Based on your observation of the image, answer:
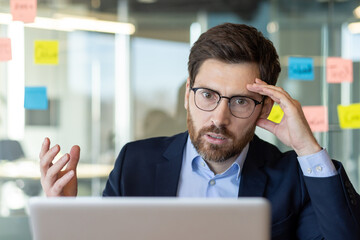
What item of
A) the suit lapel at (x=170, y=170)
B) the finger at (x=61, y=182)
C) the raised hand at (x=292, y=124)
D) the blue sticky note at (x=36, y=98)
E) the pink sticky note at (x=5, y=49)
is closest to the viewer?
the finger at (x=61, y=182)

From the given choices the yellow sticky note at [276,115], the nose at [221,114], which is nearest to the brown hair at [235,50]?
the nose at [221,114]

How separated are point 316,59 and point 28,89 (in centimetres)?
208

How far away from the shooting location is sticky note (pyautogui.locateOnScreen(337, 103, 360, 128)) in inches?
145

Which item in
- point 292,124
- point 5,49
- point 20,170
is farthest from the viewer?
point 20,170

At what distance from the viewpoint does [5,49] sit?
3.37 meters

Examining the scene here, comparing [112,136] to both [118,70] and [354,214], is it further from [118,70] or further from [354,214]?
[354,214]

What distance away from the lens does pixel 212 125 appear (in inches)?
55.4

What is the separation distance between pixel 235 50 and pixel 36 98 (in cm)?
236

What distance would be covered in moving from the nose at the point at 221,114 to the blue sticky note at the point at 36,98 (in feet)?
7.29

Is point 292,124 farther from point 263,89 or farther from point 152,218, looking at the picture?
point 152,218

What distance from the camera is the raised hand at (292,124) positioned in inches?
53.9

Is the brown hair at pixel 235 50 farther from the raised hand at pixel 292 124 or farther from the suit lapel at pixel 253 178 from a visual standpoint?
the suit lapel at pixel 253 178

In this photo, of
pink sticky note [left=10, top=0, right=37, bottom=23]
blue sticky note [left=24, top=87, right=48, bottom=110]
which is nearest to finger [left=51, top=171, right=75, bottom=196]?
pink sticky note [left=10, top=0, right=37, bottom=23]

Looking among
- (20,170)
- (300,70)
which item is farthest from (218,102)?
(20,170)
